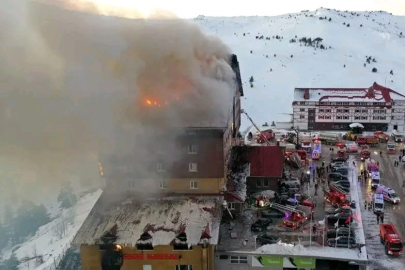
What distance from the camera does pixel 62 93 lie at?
2511cm

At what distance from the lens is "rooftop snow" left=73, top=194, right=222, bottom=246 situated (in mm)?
21438

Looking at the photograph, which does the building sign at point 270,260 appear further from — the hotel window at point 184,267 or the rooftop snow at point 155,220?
the hotel window at point 184,267

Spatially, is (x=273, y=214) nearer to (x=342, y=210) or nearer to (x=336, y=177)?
(x=342, y=210)

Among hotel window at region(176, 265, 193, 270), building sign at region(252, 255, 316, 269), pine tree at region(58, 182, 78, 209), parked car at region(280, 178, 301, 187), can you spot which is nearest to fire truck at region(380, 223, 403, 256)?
building sign at region(252, 255, 316, 269)

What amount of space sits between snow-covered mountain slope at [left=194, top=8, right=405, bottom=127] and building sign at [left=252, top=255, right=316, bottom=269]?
43.5m

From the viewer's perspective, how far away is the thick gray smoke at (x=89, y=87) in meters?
24.5

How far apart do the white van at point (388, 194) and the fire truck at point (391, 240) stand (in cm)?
466

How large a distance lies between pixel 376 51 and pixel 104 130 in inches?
3362

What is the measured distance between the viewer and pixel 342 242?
2205 centimetres

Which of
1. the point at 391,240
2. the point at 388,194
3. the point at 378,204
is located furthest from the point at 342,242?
the point at 388,194

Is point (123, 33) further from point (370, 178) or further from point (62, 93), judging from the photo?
point (370, 178)

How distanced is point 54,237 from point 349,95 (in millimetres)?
31924

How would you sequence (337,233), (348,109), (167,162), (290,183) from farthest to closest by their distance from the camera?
1. (348,109)
2. (290,183)
3. (167,162)
4. (337,233)

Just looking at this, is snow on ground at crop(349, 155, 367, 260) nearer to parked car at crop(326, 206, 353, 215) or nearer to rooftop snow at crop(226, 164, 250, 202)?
parked car at crop(326, 206, 353, 215)
